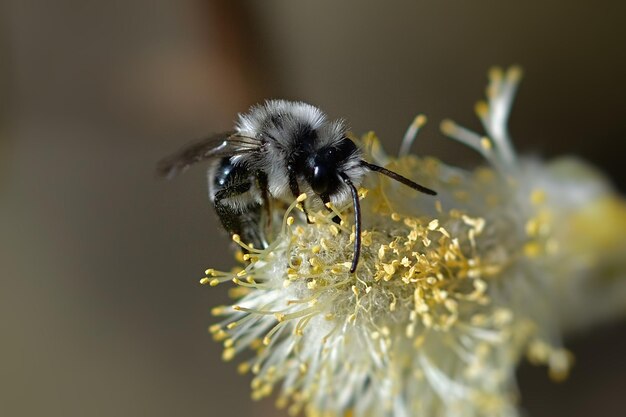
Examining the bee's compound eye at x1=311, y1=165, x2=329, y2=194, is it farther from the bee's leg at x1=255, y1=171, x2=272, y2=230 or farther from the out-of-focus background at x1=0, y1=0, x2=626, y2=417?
the out-of-focus background at x1=0, y1=0, x2=626, y2=417

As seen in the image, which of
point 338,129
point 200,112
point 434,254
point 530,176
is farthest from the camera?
point 200,112

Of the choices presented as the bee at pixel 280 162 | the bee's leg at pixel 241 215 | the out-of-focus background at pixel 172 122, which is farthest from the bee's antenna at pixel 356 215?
the out-of-focus background at pixel 172 122

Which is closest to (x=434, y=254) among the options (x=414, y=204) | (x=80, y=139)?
(x=414, y=204)

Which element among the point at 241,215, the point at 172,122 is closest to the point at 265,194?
the point at 241,215

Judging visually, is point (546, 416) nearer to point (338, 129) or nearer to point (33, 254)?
point (338, 129)

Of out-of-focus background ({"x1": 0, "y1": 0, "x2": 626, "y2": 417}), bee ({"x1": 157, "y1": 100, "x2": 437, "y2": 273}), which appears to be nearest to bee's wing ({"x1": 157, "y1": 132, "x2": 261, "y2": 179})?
bee ({"x1": 157, "y1": 100, "x2": 437, "y2": 273})

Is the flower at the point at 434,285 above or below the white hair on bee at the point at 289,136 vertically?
below

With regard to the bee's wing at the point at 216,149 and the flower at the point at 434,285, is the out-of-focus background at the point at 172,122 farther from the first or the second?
the bee's wing at the point at 216,149
